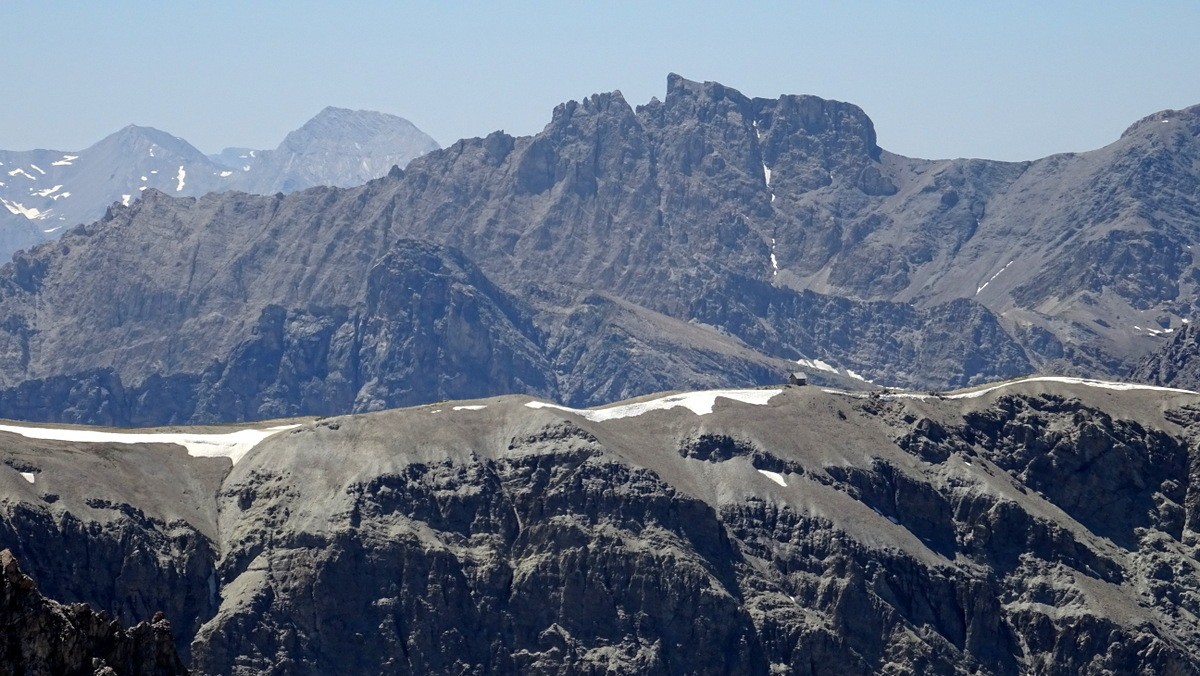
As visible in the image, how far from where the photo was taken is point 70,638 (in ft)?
352

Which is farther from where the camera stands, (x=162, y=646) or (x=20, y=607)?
(x=162, y=646)

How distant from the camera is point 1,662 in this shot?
101625mm

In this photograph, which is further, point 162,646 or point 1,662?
point 162,646

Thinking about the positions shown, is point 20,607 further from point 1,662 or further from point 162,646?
point 162,646

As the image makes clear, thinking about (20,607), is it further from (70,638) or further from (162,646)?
(162,646)

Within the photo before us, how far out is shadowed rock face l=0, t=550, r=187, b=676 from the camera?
103 meters

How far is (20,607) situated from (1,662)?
3092 mm

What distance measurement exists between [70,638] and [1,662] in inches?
234

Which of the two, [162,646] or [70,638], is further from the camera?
[162,646]

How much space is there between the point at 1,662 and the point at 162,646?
1486cm

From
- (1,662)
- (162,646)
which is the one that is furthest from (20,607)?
(162,646)

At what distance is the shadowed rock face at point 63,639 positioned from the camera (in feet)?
338

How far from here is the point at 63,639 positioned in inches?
4205

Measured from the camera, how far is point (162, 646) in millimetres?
115625
